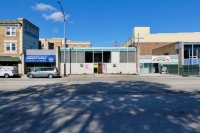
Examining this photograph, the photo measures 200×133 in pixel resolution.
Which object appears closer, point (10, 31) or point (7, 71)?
point (7, 71)

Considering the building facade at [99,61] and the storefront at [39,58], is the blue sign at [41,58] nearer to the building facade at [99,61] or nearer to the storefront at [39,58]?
the storefront at [39,58]

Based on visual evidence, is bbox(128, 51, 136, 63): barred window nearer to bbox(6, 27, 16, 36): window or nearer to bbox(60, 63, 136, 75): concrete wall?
bbox(60, 63, 136, 75): concrete wall

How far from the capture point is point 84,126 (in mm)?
4797

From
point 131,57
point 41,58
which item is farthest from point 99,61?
point 41,58

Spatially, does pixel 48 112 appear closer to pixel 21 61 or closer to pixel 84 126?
pixel 84 126

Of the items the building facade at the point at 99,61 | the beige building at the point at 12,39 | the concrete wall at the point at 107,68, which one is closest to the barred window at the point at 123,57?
the building facade at the point at 99,61

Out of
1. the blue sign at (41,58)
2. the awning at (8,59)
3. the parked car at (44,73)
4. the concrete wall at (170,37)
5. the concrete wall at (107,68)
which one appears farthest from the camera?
the concrete wall at (170,37)

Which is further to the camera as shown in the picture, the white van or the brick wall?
the brick wall

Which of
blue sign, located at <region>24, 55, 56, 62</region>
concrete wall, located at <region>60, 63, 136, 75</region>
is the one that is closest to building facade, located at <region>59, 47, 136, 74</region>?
concrete wall, located at <region>60, 63, 136, 75</region>

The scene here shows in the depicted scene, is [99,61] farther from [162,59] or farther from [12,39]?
[12,39]

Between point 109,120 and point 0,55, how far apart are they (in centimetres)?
3355

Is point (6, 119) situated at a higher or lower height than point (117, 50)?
lower

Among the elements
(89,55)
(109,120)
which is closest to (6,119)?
(109,120)

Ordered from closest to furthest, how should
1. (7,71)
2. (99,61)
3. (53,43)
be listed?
(7,71), (99,61), (53,43)
